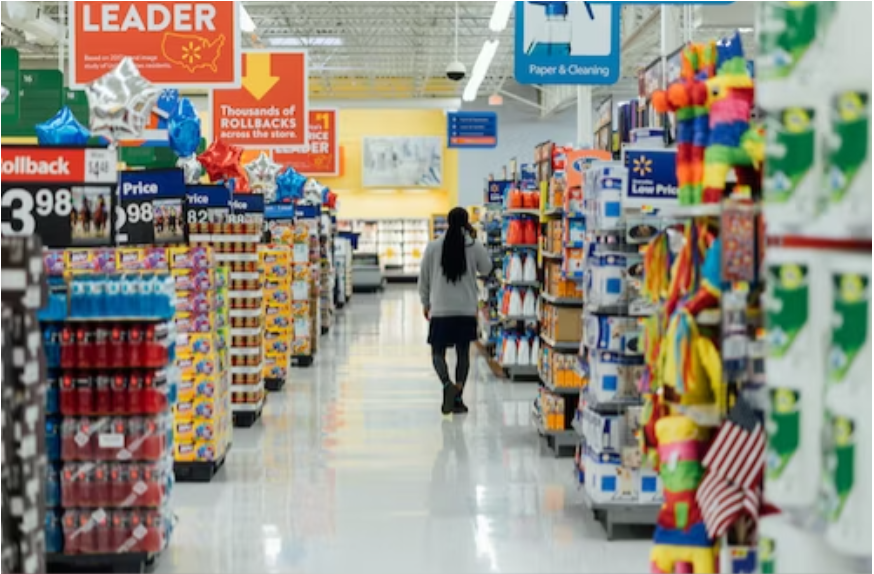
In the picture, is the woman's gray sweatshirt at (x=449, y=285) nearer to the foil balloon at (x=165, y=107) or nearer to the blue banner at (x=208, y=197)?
the blue banner at (x=208, y=197)

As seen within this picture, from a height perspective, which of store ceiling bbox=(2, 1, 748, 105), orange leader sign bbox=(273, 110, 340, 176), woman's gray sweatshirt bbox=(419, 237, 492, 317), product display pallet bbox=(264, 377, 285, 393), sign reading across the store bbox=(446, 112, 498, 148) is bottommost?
product display pallet bbox=(264, 377, 285, 393)

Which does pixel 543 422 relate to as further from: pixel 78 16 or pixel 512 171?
pixel 512 171

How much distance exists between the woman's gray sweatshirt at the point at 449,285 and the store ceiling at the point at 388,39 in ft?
25.4

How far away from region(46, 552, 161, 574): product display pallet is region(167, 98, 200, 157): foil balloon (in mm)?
3429

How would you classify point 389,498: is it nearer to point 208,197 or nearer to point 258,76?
point 208,197

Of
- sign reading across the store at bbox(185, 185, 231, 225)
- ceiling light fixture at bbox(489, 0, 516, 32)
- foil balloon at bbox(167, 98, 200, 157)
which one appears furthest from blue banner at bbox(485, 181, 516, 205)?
foil balloon at bbox(167, 98, 200, 157)

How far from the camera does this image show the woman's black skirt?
11062mm

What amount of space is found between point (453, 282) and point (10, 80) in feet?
14.5

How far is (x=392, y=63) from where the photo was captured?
31.6m

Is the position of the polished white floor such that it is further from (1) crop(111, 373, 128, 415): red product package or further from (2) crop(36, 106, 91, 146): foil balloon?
(2) crop(36, 106, 91, 146): foil balloon

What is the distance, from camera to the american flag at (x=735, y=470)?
3791 mm

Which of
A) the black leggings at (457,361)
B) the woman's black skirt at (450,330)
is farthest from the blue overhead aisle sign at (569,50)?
the black leggings at (457,361)

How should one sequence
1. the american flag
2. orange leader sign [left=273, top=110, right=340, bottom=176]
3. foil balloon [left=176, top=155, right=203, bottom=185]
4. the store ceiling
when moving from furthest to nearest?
the store ceiling
orange leader sign [left=273, top=110, right=340, bottom=176]
foil balloon [left=176, top=155, right=203, bottom=185]
the american flag

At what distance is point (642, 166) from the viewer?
21.5 ft
